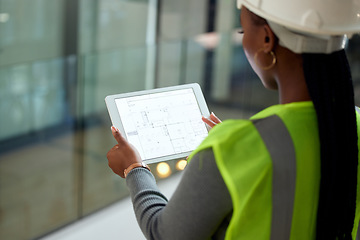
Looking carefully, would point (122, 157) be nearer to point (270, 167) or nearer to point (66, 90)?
point (270, 167)

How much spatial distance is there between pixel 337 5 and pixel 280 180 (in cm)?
37

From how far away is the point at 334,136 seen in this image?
41.8 inches

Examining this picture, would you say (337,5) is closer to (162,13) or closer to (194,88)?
(194,88)

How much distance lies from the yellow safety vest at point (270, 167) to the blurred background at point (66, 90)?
1852 millimetres

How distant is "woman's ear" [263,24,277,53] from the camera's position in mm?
1065

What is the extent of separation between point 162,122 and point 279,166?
565 millimetres

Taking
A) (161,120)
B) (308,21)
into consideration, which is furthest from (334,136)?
(161,120)

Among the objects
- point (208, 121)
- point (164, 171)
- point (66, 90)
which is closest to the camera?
point (208, 121)

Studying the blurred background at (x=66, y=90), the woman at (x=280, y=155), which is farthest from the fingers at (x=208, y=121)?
the blurred background at (x=66, y=90)

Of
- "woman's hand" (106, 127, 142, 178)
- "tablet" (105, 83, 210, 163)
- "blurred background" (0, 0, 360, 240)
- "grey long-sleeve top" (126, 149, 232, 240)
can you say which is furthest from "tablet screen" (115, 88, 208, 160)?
"blurred background" (0, 0, 360, 240)

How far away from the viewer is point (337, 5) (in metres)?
1.06

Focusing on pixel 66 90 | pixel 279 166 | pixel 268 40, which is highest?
pixel 268 40

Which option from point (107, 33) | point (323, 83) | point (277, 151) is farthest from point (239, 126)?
point (107, 33)

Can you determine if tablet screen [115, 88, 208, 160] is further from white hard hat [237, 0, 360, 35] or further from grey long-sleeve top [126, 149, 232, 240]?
white hard hat [237, 0, 360, 35]
